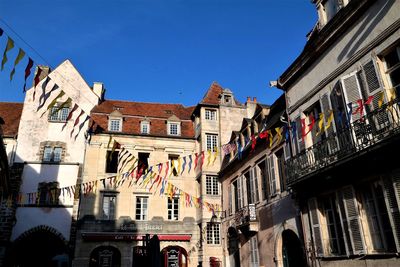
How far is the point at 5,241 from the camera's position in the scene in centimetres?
1842

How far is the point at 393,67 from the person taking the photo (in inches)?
297

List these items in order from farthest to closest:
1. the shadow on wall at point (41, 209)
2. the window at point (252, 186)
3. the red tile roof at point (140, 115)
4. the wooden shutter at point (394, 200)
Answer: the red tile roof at point (140, 115), the shadow on wall at point (41, 209), the window at point (252, 186), the wooden shutter at point (394, 200)

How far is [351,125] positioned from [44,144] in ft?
62.4

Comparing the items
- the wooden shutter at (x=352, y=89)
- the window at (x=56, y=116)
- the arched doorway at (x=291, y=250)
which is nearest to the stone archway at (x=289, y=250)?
the arched doorway at (x=291, y=250)

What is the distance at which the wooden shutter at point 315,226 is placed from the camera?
9195 millimetres

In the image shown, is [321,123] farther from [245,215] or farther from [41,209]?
[41,209]

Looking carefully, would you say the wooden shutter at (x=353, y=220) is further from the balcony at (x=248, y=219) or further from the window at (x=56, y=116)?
the window at (x=56, y=116)

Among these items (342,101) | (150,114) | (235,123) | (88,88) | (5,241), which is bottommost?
(5,241)

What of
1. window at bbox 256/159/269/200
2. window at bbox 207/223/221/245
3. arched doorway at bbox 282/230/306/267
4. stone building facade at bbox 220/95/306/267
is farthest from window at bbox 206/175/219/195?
arched doorway at bbox 282/230/306/267

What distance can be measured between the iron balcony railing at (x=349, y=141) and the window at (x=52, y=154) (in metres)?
16.2

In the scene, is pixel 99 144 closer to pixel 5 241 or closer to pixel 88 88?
pixel 88 88

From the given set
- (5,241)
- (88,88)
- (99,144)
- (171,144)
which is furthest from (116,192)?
(88,88)

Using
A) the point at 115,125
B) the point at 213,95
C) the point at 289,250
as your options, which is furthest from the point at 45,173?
the point at 289,250

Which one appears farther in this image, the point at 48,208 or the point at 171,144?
the point at 171,144
